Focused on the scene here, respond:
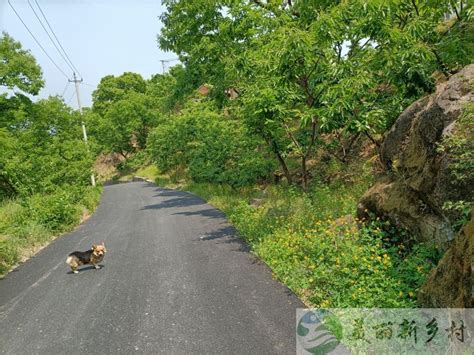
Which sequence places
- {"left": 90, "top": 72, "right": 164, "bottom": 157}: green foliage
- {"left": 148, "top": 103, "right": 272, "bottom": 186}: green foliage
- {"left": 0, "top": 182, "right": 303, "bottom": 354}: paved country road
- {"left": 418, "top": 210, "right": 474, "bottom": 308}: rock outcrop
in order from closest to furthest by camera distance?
{"left": 418, "top": 210, "right": 474, "bottom": 308}: rock outcrop, {"left": 0, "top": 182, "right": 303, "bottom": 354}: paved country road, {"left": 148, "top": 103, "right": 272, "bottom": 186}: green foliage, {"left": 90, "top": 72, "right": 164, "bottom": 157}: green foliage

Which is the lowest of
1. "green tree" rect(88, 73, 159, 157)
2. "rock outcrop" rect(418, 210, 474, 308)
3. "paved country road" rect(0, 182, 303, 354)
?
"paved country road" rect(0, 182, 303, 354)

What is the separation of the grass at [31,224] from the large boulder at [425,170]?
901 centimetres

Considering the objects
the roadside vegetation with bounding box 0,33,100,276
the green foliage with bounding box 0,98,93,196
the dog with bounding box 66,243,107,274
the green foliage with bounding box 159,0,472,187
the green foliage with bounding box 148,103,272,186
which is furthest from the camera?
the green foliage with bounding box 148,103,272,186

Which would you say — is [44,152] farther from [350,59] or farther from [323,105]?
[350,59]

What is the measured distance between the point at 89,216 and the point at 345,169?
11659 millimetres

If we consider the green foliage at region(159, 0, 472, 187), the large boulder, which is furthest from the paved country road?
the green foliage at region(159, 0, 472, 187)

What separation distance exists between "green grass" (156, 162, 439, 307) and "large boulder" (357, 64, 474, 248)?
1.12 ft

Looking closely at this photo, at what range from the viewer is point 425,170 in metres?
5.18

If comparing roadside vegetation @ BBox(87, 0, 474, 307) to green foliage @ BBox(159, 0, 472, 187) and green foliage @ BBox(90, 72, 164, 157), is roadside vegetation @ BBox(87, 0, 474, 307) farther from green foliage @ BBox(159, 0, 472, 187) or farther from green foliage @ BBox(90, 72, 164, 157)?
green foliage @ BBox(90, 72, 164, 157)

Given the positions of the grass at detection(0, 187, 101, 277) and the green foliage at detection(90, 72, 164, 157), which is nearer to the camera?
the grass at detection(0, 187, 101, 277)

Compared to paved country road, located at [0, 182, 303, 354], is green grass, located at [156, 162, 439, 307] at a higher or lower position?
higher

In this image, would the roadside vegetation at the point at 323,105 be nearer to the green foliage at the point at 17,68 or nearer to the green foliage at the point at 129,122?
the green foliage at the point at 17,68

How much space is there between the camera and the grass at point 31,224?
30.2ft

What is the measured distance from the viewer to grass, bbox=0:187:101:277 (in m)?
9.21
